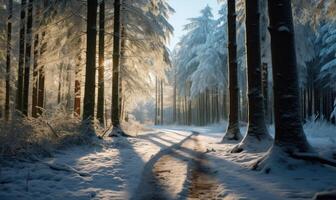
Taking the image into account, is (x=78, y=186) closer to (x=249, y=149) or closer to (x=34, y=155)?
(x=34, y=155)

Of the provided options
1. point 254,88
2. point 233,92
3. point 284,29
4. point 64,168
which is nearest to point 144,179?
point 64,168

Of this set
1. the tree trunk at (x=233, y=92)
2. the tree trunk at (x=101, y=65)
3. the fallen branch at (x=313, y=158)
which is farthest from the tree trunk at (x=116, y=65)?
the fallen branch at (x=313, y=158)

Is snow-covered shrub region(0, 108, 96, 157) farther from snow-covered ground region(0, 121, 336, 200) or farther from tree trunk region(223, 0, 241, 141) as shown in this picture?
tree trunk region(223, 0, 241, 141)

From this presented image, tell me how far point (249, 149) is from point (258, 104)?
1706mm

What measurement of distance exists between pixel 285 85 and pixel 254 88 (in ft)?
12.0

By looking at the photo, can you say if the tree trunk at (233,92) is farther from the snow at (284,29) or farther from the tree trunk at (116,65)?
the snow at (284,29)

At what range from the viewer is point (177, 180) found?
5.86 m

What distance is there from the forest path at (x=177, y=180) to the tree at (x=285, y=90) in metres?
1.30

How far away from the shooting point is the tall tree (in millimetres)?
9719

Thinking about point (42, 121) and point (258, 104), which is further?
point (258, 104)

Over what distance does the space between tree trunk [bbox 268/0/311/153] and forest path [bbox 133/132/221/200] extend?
1.62 m

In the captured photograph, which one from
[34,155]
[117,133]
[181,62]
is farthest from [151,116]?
[34,155]

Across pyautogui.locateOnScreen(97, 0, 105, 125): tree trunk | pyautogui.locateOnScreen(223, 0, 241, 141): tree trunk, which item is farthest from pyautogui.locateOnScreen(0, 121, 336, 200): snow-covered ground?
pyautogui.locateOnScreen(97, 0, 105, 125): tree trunk

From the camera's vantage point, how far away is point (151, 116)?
4215 inches
